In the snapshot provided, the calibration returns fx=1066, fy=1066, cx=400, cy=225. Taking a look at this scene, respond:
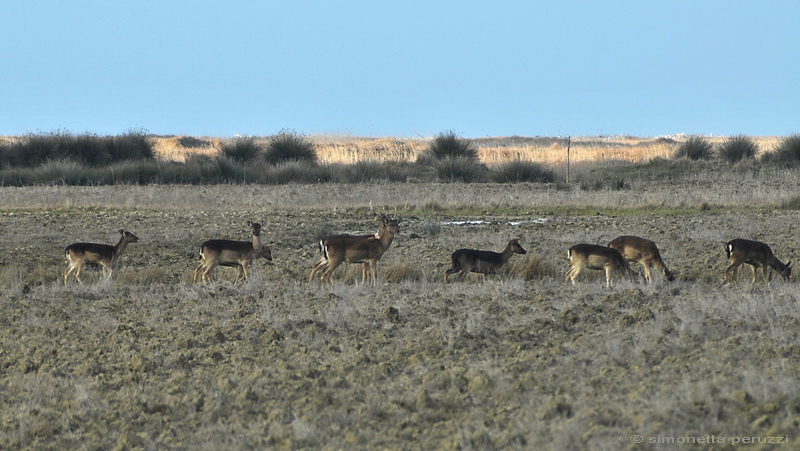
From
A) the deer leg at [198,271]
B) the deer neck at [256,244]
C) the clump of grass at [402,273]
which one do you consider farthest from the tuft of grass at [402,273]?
the deer leg at [198,271]

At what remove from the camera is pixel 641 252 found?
16.9 metres

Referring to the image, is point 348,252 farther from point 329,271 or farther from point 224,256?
point 224,256

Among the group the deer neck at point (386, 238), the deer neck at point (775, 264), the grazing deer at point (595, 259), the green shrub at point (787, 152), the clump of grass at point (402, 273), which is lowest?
the clump of grass at point (402, 273)

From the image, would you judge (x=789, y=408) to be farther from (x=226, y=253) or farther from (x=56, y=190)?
(x=56, y=190)

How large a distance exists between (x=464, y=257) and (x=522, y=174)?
1113 inches

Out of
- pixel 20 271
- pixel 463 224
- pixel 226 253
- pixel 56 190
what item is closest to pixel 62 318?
pixel 226 253

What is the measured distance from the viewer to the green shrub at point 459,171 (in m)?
45.5

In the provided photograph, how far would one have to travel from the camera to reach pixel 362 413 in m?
8.99

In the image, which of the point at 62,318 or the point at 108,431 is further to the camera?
the point at 62,318

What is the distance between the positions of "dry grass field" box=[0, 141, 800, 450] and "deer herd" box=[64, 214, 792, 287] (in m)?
0.54

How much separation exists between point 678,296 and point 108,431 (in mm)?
7235

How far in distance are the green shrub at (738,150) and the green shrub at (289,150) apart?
2095 centimetres

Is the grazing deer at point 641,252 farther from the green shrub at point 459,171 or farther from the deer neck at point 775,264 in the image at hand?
the green shrub at point 459,171

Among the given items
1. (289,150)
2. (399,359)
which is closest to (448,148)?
(289,150)
